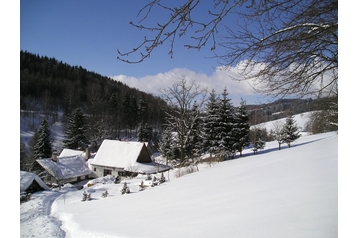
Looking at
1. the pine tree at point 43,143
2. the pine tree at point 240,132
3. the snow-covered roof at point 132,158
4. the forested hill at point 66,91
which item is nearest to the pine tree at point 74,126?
the forested hill at point 66,91

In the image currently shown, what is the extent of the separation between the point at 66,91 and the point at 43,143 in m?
0.47

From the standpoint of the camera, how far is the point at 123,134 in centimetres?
348

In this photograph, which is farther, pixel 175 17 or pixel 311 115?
pixel 311 115

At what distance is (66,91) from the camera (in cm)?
167

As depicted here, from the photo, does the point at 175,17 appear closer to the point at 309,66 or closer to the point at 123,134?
the point at 309,66

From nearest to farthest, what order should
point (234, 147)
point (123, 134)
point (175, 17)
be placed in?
point (175, 17)
point (123, 134)
point (234, 147)

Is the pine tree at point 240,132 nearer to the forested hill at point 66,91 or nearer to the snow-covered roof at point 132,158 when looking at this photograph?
the snow-covered roof at point 132,158

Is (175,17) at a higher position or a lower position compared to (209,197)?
higher

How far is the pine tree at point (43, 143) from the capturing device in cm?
154

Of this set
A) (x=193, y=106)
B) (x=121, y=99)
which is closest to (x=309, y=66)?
(x=121, y=99)

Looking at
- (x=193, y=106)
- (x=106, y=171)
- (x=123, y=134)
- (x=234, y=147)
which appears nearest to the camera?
(x=123, y=134)

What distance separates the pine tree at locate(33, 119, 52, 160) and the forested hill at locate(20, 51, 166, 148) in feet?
0.35

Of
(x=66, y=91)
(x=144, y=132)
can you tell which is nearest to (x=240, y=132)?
(x=144, y=132)
